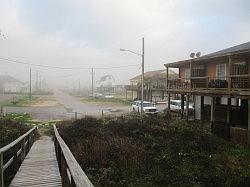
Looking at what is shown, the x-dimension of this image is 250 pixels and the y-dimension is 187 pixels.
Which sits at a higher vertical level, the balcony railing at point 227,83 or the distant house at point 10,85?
the distant house at point 10,85

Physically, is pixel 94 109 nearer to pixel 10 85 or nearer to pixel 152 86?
pixel 152 86

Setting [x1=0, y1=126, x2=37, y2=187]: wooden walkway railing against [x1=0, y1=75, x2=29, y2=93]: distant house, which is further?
[x1=0, y1=75, x2=29, y2=93]: distant house

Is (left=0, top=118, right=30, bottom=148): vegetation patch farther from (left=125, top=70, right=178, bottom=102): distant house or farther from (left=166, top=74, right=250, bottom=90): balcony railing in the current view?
(left=125, top=70, right=178, bottom=102): distant house

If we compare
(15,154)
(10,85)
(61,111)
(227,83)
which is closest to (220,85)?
(227,83)

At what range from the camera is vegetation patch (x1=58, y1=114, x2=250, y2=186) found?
12.0 m

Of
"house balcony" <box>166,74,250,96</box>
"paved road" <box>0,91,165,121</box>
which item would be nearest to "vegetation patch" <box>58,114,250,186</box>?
"house balcony" <box>166,74,250,96</box>

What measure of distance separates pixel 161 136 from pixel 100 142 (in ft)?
17.6

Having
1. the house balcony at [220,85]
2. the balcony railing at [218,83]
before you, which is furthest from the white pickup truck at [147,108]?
the house balcony at [220,85]

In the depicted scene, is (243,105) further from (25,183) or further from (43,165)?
(25,183)

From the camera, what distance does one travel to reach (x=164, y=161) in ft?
46.9

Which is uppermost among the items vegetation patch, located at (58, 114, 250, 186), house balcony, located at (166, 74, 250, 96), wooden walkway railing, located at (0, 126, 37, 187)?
house balcony, located at (166, 74, 250, 96)

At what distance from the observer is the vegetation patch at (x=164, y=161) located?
12039 millimetres

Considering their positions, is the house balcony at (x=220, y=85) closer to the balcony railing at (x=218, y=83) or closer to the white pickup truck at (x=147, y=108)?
the balcony railing at (x=218, y=83)

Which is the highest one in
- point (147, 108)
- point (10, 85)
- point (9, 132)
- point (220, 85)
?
point (10, 85)
